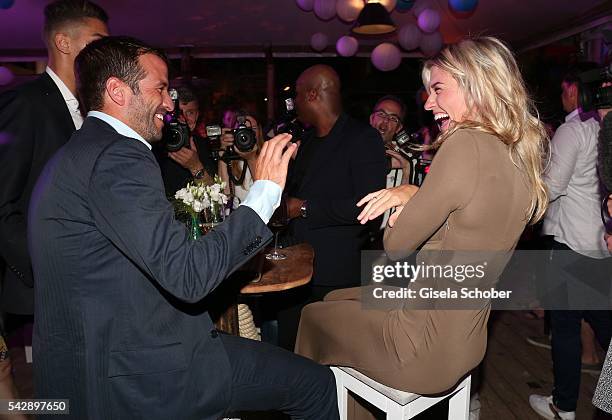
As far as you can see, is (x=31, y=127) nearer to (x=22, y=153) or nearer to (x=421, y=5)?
(x=22, y=153)

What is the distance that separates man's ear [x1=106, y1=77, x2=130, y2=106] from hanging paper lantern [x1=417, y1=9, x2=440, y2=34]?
5786 mm

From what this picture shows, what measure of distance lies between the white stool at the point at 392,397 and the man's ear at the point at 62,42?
185 centimetres

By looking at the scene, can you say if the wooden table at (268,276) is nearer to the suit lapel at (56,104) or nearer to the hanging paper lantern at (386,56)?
the suit lapel at (56,104)

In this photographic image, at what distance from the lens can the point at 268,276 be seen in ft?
6.64

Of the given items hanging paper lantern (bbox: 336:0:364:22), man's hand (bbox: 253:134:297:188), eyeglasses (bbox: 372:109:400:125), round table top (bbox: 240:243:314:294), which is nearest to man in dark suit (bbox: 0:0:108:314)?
round table top (bbox: 240:243:314:294)

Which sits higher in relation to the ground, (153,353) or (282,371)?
(153,353)

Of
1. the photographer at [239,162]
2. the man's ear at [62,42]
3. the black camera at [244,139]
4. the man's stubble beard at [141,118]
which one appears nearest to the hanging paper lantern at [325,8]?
the photographer at [239,162]

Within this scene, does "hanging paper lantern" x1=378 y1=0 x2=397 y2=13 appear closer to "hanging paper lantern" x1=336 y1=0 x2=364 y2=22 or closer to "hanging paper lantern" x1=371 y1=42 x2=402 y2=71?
"hanging paper lantern" x1=336 y1=0 x2=364 y2=22

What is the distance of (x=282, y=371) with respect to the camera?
1.78 m

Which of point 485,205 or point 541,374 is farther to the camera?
point 541,374

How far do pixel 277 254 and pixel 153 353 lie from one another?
102 cm

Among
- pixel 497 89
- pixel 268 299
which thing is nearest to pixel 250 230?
pixel 497 89

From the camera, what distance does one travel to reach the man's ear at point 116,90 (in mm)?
1430

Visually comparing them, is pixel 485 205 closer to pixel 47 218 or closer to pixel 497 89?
pixel 497 89
